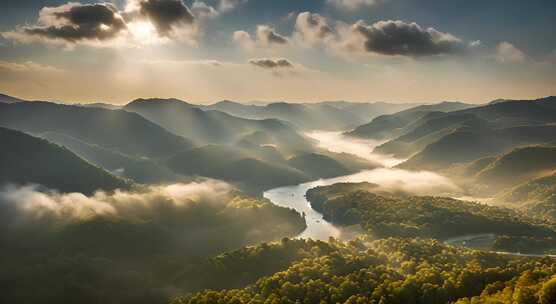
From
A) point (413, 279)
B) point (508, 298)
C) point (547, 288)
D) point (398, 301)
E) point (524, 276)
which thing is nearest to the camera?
point (547, 288)

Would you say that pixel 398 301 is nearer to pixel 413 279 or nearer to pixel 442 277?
pixel 413 279

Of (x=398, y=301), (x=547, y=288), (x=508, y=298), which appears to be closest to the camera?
(x=547, y=288)

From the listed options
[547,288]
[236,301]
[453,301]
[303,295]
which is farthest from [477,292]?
[236,301]

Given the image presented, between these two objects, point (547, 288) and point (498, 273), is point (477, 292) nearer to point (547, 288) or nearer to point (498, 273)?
point (498, 273)

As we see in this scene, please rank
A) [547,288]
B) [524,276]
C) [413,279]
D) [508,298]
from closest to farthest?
[547,288]
[508,298]
[524,276]
[413,279]

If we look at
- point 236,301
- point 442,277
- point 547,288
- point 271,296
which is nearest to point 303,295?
point 271,296

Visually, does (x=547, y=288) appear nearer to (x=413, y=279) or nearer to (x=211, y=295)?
(x=413, y=279)

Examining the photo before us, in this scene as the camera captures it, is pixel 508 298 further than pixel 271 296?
No

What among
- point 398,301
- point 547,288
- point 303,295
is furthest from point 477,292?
point 303,295

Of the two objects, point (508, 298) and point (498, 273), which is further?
point (498, 273)
